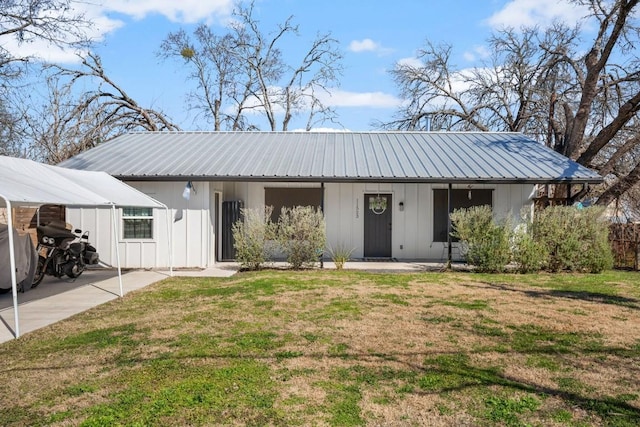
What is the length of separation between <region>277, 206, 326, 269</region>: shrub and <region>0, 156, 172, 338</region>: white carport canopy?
276 cm

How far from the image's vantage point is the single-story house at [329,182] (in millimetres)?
11258

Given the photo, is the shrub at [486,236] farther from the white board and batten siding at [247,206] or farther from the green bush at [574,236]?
the white board and batten siding at [247,206]

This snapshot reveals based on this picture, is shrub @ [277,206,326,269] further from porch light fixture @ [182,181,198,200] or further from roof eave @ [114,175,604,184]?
porch light fixture @ [182,181,198,200]

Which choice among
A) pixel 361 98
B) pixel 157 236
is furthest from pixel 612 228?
pixel 361 98

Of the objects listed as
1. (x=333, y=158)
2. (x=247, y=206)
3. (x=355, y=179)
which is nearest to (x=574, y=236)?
(x=355, y=179)

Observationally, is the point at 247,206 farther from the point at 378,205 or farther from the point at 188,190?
the point at 378,205

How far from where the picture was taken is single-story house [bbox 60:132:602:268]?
11.3 metres

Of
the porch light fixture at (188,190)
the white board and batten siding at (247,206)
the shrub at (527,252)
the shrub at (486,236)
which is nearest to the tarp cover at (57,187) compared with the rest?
the porch light fixture at (188,190)

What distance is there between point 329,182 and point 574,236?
5727mm

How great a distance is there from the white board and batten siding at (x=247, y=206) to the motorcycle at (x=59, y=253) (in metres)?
2.01

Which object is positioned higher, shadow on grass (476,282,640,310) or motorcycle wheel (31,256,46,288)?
motorcycle wheel (31,256,46,288)

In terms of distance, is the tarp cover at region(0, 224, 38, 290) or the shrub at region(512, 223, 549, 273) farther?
the shrub at region(512, 223, 549, 273)

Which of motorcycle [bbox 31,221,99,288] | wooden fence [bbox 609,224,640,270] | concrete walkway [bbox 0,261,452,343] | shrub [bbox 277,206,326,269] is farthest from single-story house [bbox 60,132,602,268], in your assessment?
motorcycle [bbox 31,221,99,288]

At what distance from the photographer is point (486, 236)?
10.3m
